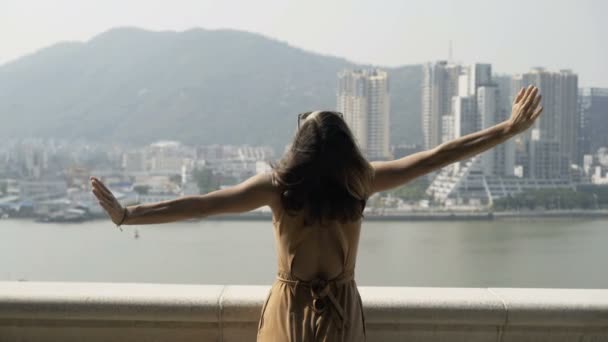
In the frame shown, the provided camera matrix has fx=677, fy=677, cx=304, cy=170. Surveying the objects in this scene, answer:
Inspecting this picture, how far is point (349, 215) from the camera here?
1.26 m

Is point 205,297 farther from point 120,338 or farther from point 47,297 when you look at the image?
point 47,297

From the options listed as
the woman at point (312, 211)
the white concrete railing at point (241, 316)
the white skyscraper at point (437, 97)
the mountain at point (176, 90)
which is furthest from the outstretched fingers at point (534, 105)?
the white skyscraper at point (437, 97)

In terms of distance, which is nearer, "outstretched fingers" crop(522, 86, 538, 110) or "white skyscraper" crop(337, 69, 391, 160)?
"outstretched fingers" crop(522, 86, 538, 110)

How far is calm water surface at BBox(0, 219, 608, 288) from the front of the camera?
19.6 m

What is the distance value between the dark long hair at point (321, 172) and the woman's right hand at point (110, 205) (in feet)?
1.06

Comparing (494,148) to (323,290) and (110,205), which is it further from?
(110,205)

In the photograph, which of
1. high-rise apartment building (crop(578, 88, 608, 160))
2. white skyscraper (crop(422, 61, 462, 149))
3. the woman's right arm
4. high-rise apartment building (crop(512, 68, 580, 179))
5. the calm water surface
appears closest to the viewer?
the woman's right arm

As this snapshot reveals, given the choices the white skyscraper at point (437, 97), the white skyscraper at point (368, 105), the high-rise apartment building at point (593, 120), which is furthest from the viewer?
the white skyscraper at point (437, 97)

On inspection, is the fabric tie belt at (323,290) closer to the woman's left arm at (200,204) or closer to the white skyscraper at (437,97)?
the woman's left arm at (200,204)

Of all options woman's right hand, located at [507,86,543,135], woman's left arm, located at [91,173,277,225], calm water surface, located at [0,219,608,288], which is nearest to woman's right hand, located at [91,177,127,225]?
woman's left arm, located at [91,173,277,225]

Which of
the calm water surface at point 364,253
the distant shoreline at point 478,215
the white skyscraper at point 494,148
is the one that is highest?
the white skyscraper at point 494,148

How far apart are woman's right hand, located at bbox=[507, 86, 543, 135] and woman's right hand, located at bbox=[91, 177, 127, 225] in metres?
0.89

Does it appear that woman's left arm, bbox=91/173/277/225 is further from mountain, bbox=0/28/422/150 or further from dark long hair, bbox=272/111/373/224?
mountain, bbox=0/28/422/150

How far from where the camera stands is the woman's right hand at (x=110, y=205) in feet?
4.36
